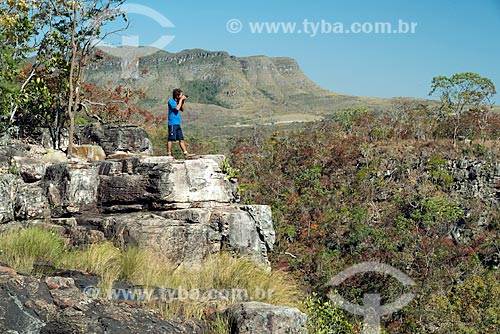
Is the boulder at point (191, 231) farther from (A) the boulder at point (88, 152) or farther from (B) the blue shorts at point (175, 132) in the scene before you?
(A) the boulder at point (88, 152)

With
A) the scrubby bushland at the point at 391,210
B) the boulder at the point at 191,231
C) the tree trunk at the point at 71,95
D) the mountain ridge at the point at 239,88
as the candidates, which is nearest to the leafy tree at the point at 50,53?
the tree trunk at the point at 71,95

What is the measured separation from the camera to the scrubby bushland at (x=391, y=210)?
80.1 feet

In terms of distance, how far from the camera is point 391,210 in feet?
122

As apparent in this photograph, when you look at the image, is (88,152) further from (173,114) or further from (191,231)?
(191,231)

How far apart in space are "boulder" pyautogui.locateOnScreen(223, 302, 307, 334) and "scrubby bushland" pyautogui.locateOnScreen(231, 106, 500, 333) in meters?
Answer: 15.6

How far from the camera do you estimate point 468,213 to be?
38.7m

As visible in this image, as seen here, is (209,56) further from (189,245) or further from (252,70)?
(189,245)

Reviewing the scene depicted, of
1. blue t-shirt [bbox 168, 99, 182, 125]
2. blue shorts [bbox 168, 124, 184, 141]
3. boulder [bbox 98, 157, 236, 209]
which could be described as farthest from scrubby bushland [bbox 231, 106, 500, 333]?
boulder [bbox 98, 157, 236, 209]

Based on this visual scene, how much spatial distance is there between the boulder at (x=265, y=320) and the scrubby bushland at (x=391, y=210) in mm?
15590

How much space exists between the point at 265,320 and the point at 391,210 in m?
34.2

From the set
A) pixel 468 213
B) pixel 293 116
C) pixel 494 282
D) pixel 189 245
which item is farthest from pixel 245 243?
pixel 293 116

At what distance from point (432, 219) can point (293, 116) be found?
97.9 metres

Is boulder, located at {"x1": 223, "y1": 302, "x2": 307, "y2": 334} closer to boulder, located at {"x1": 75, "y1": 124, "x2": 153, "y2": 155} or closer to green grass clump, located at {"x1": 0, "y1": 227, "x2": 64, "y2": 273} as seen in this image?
green grass clump, located at {"x1": 0, "y1": 227, "x2": 64, "y2": 273}

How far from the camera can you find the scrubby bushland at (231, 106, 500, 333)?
961 inches
